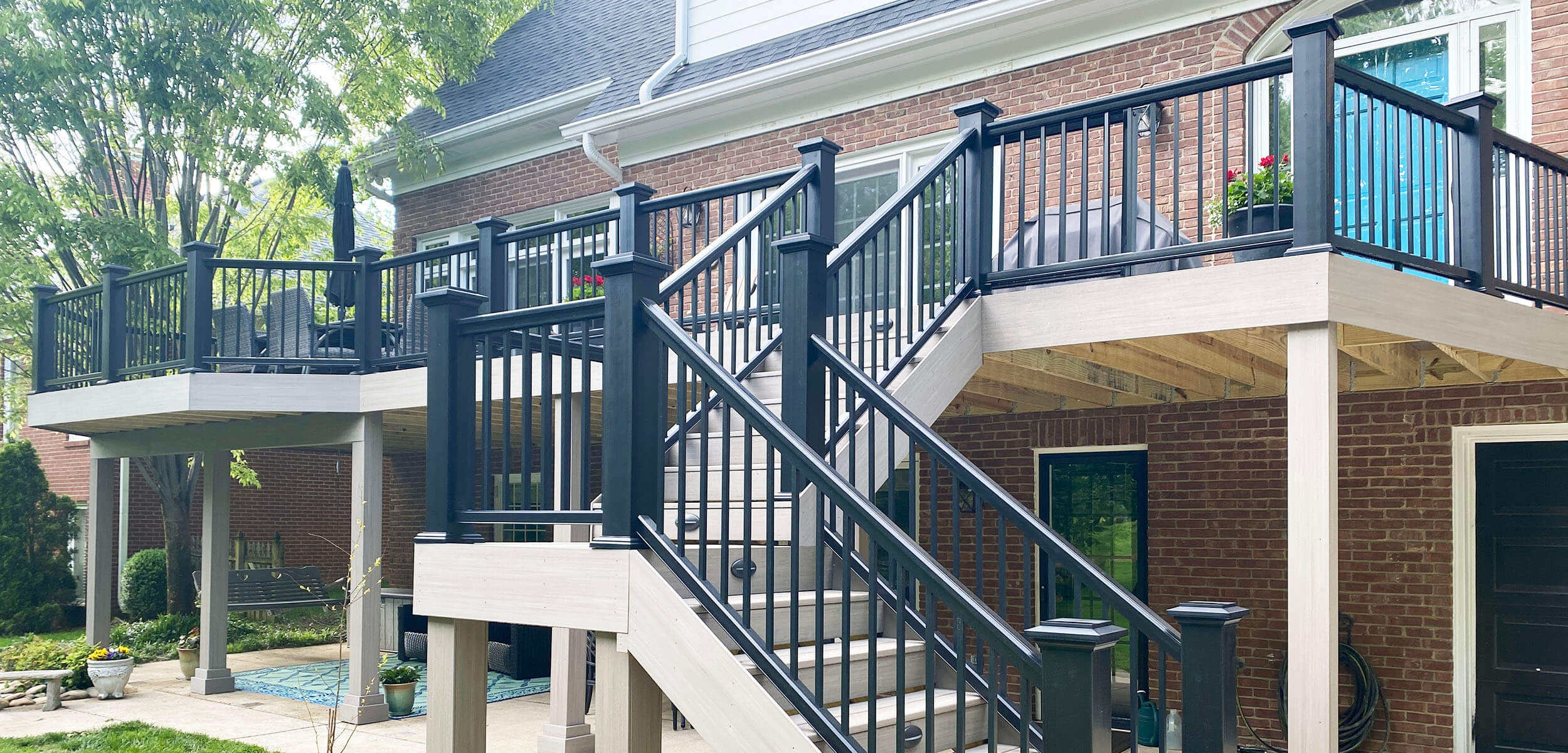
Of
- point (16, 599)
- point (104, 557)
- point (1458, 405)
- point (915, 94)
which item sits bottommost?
point (16, 599)

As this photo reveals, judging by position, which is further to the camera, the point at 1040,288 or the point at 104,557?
the point at 104,557

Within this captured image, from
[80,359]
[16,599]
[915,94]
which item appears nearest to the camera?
[915,94]

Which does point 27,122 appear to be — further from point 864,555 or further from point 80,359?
point 864,555

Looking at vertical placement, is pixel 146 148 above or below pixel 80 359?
above

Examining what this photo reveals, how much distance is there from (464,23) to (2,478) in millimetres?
9221

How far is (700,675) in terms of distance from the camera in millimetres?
4078

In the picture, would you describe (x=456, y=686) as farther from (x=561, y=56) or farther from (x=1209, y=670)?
(x=561, y=56)

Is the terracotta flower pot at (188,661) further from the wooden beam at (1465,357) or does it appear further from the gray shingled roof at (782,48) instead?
the wooden beam at (1465,357)

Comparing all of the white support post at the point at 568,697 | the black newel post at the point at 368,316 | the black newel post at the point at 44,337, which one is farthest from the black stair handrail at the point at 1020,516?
the black newel post at the point at 44,337

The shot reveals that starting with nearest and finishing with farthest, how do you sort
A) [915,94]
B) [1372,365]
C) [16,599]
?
[1372,365] < [915,94] < [16,599]

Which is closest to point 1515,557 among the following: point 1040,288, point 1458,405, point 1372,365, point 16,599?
point 1458,405

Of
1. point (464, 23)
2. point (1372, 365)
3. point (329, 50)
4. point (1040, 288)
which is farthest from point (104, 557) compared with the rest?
point (1372, 365)

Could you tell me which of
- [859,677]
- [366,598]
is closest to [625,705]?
[859,677]

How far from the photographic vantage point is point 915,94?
985cm
